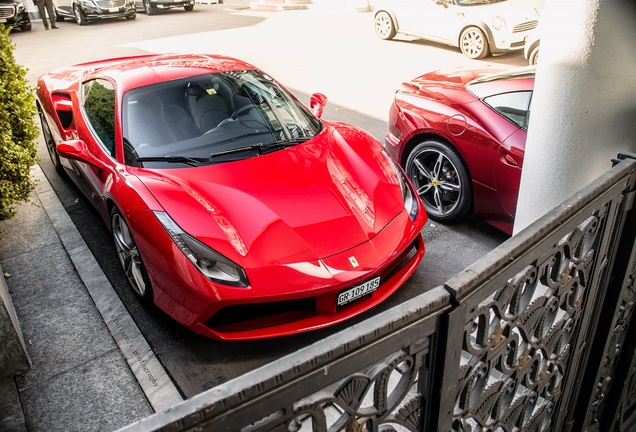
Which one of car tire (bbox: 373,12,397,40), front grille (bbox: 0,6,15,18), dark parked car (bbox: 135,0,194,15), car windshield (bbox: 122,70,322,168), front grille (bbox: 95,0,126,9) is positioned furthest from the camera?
dark parked car (bbox: 135,0,194,15)

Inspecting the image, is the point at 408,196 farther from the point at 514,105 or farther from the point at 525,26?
the point at 525,26

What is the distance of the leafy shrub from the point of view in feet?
13.0

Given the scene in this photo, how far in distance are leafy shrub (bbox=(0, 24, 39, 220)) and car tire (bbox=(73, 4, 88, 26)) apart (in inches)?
695

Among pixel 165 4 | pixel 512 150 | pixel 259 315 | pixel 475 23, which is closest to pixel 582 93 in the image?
pixel 512 150

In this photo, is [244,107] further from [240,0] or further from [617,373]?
[240,0]

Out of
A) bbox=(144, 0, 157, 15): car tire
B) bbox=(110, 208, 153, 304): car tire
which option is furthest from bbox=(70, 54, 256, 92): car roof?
bbox=(144, 0, 157, 15): car tire

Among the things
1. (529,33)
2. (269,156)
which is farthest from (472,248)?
(529,33)

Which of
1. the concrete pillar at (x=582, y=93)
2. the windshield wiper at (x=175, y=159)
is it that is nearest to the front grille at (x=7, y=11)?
the windshield wiper at (x=175, y=159)

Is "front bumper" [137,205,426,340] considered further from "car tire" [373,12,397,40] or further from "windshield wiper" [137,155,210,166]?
"car tire" [373,12,397,40]

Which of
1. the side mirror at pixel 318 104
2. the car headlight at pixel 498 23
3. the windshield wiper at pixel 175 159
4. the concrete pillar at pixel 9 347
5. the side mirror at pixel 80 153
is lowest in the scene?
the concrete pillar at pixel 9 347

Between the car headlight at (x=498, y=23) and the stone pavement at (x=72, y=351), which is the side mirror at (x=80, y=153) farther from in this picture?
the car headlight at (x=498, y=23)

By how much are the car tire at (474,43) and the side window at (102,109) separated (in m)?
8.45

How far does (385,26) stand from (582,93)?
38.8 feet

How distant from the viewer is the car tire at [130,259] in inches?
138
